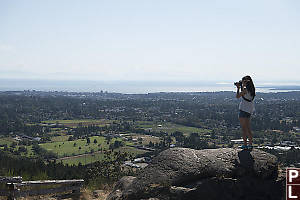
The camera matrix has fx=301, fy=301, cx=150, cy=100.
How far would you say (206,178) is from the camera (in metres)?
6.79

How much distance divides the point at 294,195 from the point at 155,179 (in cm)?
293

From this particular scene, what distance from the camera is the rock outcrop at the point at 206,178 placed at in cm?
646

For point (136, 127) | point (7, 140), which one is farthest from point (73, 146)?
point (136, 127)

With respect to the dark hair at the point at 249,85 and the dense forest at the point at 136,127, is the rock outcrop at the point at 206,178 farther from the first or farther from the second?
the dense forest at the point at 136,127

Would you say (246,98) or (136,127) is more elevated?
(246,98)

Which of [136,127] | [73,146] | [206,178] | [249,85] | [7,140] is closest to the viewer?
[206,178]

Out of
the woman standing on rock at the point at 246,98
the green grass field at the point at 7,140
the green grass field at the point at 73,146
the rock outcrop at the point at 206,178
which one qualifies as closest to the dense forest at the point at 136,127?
the green grass field at the point at 73,146

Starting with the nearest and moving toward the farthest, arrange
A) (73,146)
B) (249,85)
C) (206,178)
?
(206,178), (249,85), (73,146)

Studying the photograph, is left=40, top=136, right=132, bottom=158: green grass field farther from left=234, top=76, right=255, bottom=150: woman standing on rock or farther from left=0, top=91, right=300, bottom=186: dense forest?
left=234, top=76, right=255, bottom=150: woman standing on rock

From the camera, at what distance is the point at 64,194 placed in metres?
8.72

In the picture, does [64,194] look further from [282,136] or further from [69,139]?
[282,136]

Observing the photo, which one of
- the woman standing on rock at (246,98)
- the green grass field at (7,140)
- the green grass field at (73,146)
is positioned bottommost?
the green grass field at (7,140)

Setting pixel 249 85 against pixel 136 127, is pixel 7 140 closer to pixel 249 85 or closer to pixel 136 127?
pixel 136 127

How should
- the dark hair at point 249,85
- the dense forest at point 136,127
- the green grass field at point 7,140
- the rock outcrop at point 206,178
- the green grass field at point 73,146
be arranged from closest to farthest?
the rock outcrop at point 206,178
the dark hair at point 249,85
the green grass field at point 73,146
the dense forest at point 136,127
the green grass field at point 7,140
